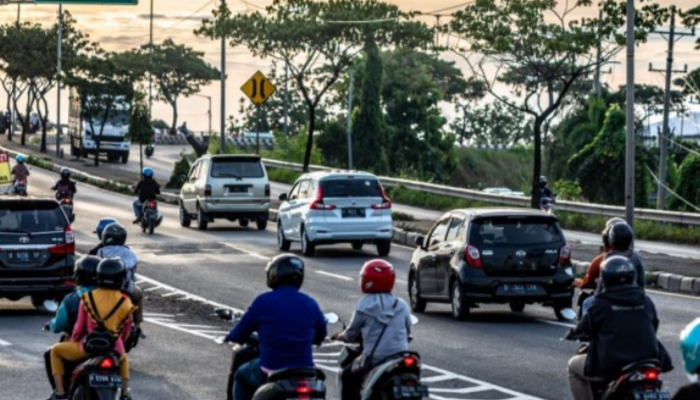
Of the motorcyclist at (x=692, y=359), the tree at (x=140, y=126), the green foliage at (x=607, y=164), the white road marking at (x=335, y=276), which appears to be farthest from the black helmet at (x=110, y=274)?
the green foliage at (x=607, y=164)

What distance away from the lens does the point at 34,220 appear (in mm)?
23062

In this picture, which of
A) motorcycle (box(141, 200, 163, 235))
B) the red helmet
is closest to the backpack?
the red helmet

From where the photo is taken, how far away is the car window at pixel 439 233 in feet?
75.6

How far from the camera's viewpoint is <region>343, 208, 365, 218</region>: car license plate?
3366cm

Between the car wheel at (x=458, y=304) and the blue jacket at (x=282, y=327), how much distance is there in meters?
11.6

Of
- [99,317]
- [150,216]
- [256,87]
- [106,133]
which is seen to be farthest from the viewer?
[106,133]

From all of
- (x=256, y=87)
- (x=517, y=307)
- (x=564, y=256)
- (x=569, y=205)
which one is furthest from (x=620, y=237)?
(x=256, y=87)

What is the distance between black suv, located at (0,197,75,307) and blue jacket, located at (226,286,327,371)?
42.1 ft

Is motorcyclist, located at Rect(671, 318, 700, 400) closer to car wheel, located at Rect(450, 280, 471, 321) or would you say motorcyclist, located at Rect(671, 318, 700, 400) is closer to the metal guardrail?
car wheel, located at Rect(450, 280, 471, 321)

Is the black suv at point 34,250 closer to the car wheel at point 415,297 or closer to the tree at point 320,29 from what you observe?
the car wheel at point 415,297

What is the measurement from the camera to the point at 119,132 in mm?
82000

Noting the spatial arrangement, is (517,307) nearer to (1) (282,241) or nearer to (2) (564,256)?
(2) (564,256)

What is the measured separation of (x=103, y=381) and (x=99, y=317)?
655 mm

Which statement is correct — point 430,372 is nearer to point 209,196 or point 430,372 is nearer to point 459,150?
point 209,196
